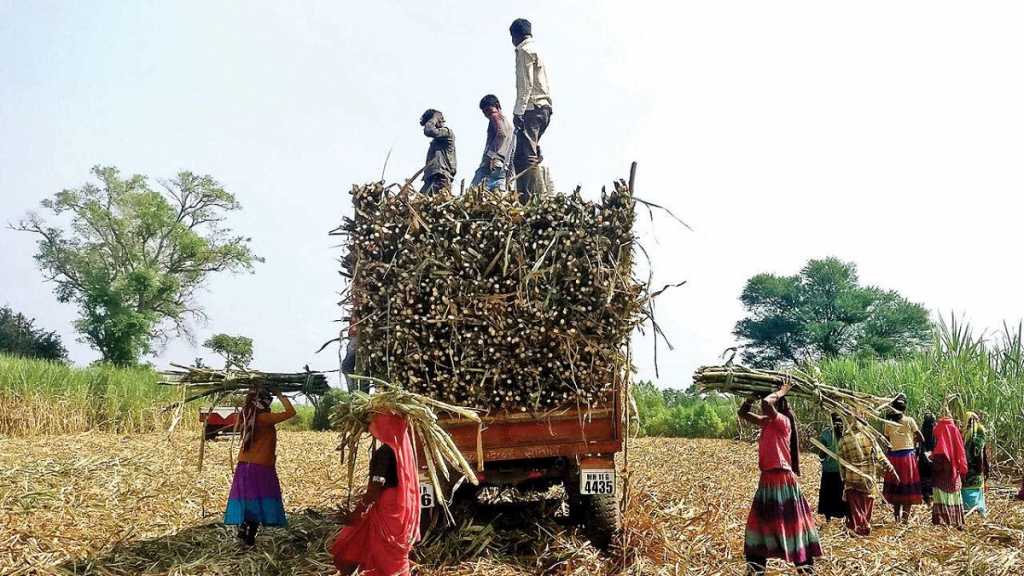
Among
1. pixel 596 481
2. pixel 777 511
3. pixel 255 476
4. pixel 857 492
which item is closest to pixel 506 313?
pixel 596 481

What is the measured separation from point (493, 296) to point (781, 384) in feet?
8.46

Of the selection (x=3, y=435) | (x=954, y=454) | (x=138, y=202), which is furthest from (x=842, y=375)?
(x=138, y=202)

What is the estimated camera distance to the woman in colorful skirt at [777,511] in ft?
19.3

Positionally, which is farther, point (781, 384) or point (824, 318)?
point (824, 318)

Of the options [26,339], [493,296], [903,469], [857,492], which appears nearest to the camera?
[493,296]

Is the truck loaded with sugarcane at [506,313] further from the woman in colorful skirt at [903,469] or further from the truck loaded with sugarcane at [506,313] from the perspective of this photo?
the woman in colorful skirt at [903,469]

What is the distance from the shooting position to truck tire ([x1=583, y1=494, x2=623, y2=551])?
21.0 feet

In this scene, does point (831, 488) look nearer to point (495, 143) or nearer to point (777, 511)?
point (777, 511)

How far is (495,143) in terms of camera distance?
9680mm

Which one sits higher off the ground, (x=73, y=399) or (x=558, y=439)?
(x=73, y=399)

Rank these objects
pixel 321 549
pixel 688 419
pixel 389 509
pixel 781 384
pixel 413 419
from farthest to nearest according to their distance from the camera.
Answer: pixel 688 419, pixel 321 549, pixel 781 384, pixel 413 419, pixel 389 509

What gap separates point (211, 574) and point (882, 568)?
547 cm

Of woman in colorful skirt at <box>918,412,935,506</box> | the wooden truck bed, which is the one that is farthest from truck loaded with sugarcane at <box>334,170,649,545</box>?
woman in colorful skirt at <box>918,412,935,506</box>

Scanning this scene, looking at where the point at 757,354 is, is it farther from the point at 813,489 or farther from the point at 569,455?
the point at 569,455
